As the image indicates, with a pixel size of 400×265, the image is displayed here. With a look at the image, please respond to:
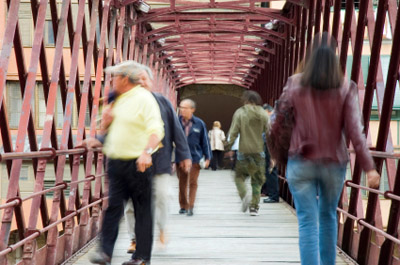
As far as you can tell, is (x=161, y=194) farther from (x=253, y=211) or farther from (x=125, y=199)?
(x=253, y=211)

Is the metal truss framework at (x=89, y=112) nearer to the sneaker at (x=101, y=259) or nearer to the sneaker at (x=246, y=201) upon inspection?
the sneaker at (x=101, y=259)

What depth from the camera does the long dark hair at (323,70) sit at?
4395 millimetres

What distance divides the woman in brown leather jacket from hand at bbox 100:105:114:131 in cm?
139

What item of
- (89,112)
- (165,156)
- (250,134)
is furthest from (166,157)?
(250,134)

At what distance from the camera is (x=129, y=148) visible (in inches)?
201

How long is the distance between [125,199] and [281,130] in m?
1.27

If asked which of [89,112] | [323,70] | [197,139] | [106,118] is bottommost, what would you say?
[197,139]

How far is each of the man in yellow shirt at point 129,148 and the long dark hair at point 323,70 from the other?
1.14 metres

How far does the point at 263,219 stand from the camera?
9.77m

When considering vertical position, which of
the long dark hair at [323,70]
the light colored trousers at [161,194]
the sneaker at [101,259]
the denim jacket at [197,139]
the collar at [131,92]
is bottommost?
the sneaker at [101,259]

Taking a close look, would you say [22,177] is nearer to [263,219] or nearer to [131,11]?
[131,11]

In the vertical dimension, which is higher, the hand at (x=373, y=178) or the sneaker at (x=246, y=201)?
the hand at (x=373, y=178)

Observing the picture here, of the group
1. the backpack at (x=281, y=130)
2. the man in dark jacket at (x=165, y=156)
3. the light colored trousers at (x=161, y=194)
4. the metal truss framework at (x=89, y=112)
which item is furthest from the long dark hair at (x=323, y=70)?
the light colored trousers at (x=161, y=194)

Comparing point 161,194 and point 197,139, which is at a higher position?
point 197,139
